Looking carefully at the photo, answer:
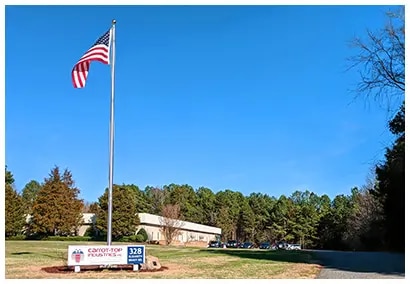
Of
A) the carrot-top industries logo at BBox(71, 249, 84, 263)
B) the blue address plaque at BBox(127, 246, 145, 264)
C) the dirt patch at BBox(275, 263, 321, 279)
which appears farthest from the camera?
the blue address plaque at BBox(127, 246, 145, 264)

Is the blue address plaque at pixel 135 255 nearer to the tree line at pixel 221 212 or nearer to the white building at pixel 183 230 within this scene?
the tree line at pixel 221 212

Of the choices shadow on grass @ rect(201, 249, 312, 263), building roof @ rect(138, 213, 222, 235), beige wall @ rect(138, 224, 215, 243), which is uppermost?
building roof @ rect(138, 213, 222, 235)

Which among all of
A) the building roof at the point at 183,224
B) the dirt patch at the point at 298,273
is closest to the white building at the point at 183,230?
the building roof at the point at 183,224

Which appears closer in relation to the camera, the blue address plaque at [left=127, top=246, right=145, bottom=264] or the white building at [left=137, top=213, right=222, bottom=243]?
the blue address plaque at [left=127, top=246, right=145, bottom=264]

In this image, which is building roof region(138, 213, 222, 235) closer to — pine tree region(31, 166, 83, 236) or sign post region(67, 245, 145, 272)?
pine tree region(31, 166, 83, 236)

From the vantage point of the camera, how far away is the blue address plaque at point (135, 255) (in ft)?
48.3

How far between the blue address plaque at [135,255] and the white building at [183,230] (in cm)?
4205

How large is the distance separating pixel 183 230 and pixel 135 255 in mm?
48264

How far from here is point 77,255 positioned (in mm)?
14430

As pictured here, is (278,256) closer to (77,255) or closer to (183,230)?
(77,255)

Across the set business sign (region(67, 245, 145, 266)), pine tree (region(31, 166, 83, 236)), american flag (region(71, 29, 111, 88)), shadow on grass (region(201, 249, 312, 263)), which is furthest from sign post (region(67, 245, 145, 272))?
pine tree (region(31, 166, 83, 236))

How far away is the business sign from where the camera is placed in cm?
1443

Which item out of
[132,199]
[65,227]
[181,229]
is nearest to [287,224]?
[181,229]

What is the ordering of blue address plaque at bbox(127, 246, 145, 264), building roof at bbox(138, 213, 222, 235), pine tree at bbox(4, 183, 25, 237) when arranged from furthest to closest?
building roof at bbox(138, 213, 222, 235) → pine tree at bbox(4, 183, 25, 237) → blue address plaque at bbox(127, 246, 145, 264)
